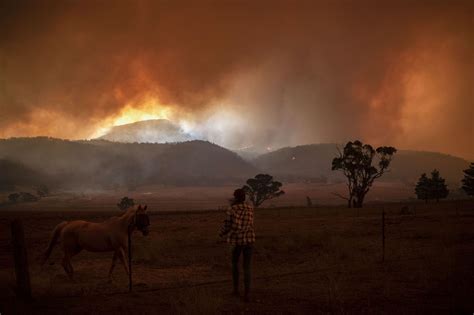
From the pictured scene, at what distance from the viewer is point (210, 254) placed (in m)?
21.2

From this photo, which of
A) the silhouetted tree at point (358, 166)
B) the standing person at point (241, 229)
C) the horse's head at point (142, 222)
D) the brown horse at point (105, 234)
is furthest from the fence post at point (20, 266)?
the silhouetted tree at point (358, 166)

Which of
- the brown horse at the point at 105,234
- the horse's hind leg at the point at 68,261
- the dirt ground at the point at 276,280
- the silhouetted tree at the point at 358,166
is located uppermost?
the silhouetted tree at the point at 358,166

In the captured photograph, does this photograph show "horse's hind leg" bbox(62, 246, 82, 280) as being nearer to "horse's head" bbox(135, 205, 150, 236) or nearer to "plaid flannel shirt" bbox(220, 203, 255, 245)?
"horse's head" bbox(135, 205, 150, 236)

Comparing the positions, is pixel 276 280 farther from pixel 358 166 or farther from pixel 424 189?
pixel 424 189

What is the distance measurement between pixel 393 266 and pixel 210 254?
8381mm

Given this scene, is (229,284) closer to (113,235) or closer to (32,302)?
(113,235)

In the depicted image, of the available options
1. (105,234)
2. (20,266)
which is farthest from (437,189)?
(20,266)

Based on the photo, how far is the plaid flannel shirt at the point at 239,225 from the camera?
11.2 meters

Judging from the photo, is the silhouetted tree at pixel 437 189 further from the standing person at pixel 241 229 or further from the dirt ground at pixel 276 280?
the standing person at pixel 241 229

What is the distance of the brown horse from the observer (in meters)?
14.3

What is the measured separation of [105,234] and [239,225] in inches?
210

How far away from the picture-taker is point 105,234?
14.5 meters

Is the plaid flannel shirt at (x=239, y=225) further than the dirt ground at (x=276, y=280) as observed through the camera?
Yes

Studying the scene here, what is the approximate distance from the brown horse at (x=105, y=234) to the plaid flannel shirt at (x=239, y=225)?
12.4 ft
